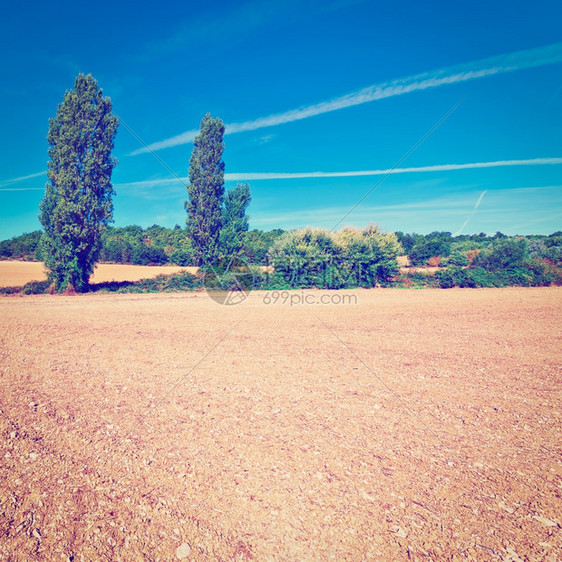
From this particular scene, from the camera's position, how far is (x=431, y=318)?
11.9 meters

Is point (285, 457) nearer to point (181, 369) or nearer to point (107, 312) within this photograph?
point (181, 369)

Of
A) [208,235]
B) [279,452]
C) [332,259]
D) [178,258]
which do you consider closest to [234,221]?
[208,235]

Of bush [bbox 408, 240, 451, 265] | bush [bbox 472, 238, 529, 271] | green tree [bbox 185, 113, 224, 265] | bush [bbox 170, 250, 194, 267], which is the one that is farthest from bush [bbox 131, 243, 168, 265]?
bush [bbox 472, 238, 529, 271]

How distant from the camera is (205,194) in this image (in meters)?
26.6

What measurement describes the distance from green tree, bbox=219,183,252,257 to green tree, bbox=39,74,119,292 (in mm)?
9007

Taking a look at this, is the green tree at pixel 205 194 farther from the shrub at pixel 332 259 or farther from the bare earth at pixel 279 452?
the bare earth at pixel 279 452

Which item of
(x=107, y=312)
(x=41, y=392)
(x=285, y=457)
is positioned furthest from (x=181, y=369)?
(x=107, y=312)

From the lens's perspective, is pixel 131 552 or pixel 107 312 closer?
pixel 131 552

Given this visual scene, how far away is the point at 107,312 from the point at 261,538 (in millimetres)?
12352

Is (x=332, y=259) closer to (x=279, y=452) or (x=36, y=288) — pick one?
(x=36, y=288)

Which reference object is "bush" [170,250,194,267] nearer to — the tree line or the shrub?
the tree line

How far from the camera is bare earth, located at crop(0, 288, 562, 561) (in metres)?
2.46

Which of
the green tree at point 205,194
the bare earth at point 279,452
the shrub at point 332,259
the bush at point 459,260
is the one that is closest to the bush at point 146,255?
the green tree at point 205,194

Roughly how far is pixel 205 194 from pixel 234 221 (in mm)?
3155
